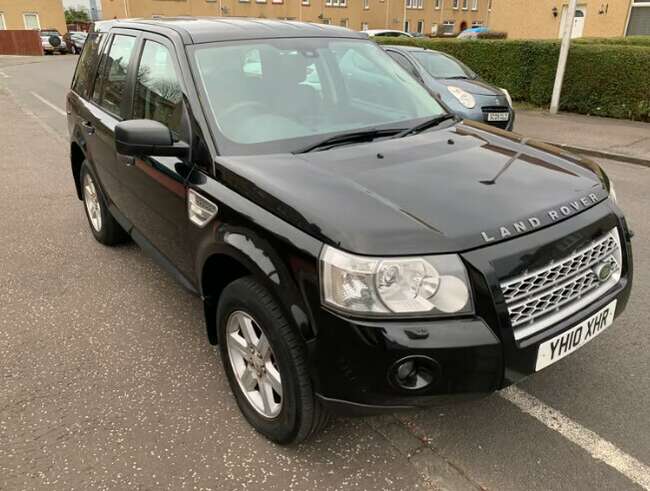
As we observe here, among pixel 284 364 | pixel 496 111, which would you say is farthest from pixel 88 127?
pixel 496 111

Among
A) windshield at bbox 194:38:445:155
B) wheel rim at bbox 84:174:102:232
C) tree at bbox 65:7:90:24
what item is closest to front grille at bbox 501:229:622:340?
windshield at bbox 194:38:445:155

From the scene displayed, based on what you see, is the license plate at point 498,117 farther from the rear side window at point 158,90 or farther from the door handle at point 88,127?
the rear side window at point 158,90

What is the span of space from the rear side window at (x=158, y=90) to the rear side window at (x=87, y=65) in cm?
128

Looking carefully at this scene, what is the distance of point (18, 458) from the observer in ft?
8.16

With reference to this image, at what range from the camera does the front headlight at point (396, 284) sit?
1971mm

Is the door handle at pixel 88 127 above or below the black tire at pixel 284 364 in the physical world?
above

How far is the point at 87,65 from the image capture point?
464cm

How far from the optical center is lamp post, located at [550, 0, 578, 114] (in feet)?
35.6

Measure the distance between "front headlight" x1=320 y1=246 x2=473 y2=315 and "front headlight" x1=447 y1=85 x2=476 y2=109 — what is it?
7456 millimetres

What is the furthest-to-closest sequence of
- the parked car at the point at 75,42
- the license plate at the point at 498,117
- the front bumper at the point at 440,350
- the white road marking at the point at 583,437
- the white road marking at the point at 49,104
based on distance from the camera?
the parked car at the point at 75,42 → the white road marking at the point at 49,104 → the license plate at the point at 498,117 → the white road marking at the point at 583,437 → the front bumper at the point at 440,350

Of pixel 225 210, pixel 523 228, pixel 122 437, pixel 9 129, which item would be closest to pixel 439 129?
pixel 523 228

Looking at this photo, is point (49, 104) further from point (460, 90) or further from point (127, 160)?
point (127, 160)

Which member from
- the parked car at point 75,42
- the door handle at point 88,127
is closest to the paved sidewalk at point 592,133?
the door handle at point 88,127

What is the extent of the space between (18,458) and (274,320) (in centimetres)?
138
